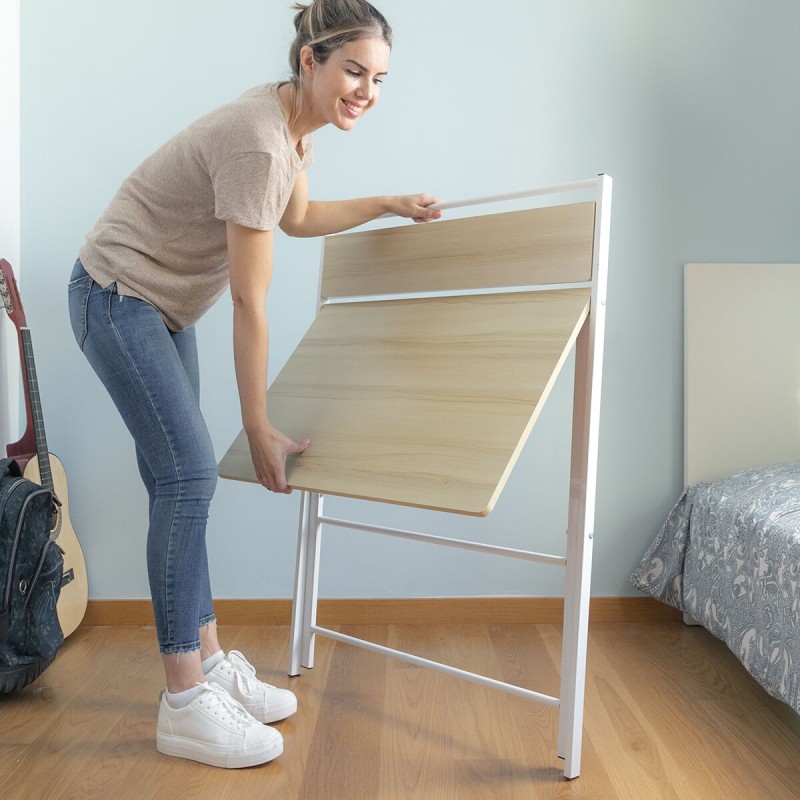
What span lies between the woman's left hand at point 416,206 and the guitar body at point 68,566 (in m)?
1.08

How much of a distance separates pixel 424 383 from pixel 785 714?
39.3 inches

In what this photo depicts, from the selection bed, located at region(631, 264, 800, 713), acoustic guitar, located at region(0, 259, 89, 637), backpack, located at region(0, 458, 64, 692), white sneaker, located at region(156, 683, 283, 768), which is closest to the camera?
white sneaker, located at region(156, 683, 283, 768)

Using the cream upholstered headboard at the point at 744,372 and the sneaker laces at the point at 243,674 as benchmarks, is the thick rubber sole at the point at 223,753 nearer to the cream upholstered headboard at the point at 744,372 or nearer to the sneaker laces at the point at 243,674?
the sneaker laces at the point at 243,674

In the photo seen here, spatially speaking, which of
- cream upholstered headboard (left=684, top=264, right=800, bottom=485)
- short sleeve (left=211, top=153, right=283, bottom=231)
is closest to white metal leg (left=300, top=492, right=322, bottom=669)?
short sleeve (left=211, top=153, right=283, bottom=231)

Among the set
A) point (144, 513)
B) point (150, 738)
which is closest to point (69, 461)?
point (144, 513)

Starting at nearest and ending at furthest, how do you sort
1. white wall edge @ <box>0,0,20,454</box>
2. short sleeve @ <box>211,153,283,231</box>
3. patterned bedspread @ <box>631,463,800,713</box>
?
short sleeve @ <box>211,153,283,231</box> < patterned bedspread @ <box>631,463,800,713</box> < white wall edge @ <box>0,0,20,454</box>

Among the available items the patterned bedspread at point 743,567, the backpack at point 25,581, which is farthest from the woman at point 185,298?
the patterned bedspread at point 743,567

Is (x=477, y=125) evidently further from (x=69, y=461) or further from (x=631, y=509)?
(x=69, y=461)

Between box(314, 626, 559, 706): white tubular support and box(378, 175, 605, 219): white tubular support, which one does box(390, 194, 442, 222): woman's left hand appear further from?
A: box(314, 626, 559, 706): white tubular support

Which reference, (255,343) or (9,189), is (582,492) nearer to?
(255,343)

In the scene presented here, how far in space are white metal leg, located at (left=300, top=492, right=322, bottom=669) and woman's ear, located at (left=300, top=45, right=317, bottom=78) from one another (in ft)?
3.05

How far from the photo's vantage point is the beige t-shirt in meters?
1.38

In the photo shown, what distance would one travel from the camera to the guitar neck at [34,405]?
80.2 inches

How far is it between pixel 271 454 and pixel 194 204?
17.9 inches
